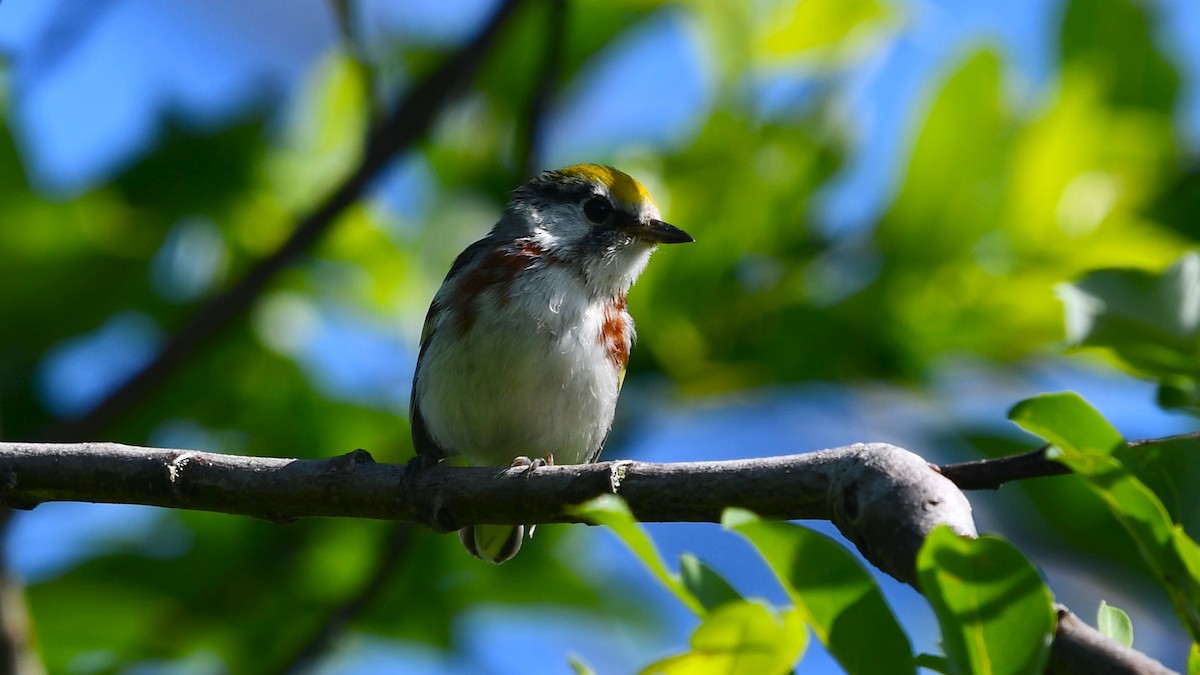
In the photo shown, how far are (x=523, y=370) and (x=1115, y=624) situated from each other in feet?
7.53

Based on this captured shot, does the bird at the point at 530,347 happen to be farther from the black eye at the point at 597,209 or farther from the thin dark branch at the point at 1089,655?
the thin dark branch at the point at 1089,655

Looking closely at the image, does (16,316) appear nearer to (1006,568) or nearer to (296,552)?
(296,552)

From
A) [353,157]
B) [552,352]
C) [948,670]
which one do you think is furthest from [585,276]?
[948,670]

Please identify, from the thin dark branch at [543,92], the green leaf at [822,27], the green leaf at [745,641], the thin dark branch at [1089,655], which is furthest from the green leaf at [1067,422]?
the green leaf at [822,27]

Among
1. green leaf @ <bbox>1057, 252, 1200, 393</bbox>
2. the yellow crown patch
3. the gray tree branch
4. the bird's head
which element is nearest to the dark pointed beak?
the bird's head

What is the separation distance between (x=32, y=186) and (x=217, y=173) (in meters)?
0.54

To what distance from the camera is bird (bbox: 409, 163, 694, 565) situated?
370 cm

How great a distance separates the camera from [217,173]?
3.98 meters

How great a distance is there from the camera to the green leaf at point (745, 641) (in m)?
1.30

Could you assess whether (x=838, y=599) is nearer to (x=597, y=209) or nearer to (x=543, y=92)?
(x=543, y=92)

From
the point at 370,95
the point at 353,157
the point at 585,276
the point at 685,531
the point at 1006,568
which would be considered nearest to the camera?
the point at 1006,568

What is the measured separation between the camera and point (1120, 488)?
1.48m

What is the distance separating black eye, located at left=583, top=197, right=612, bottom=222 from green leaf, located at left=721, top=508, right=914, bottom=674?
2.85 metres

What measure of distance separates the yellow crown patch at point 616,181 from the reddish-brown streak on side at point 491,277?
0.33m
